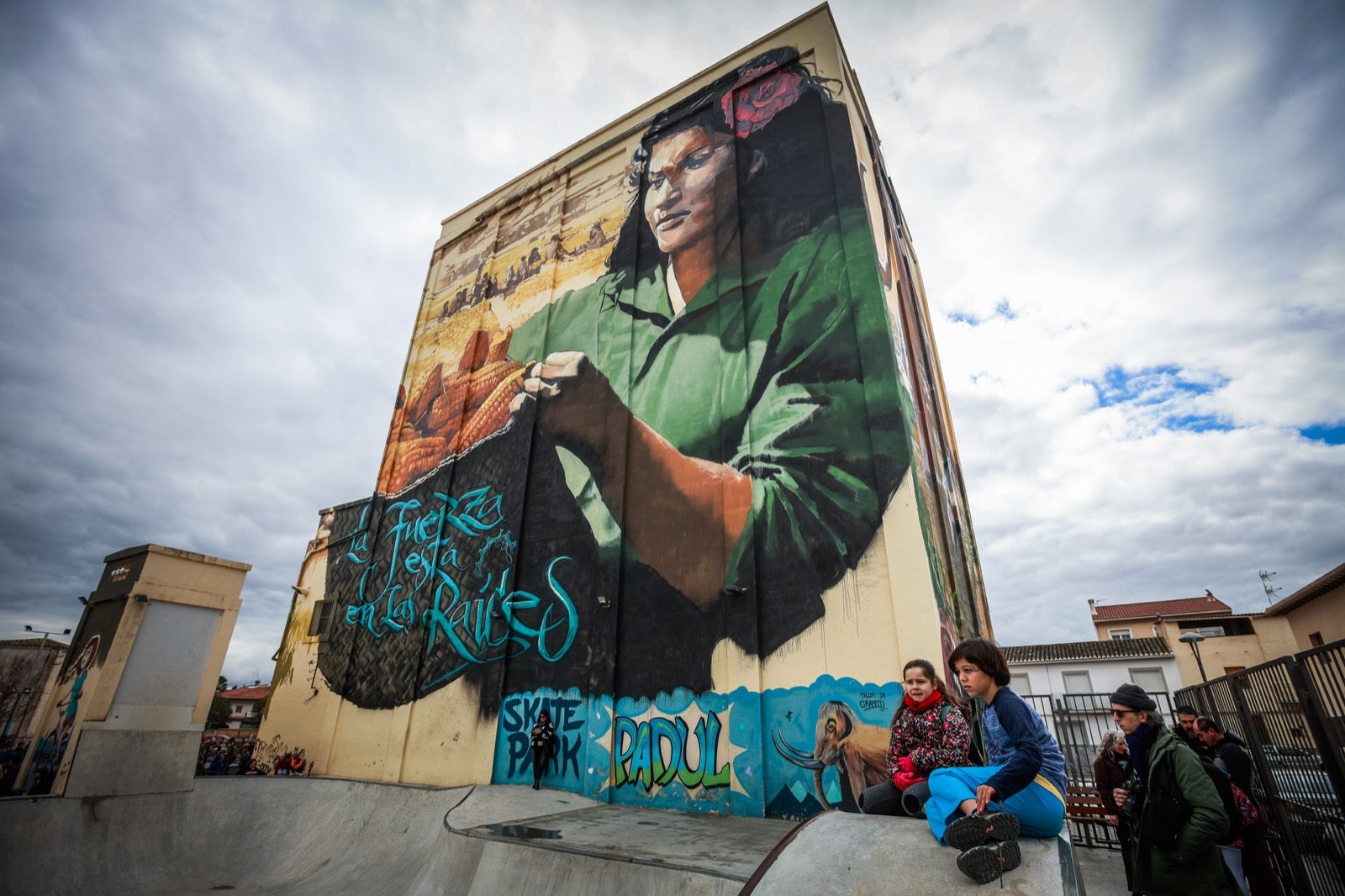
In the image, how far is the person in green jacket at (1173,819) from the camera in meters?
3.19

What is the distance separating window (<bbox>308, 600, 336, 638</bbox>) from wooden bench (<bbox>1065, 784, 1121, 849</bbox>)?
663 inches

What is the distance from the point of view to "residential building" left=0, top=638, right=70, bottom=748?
2930cm

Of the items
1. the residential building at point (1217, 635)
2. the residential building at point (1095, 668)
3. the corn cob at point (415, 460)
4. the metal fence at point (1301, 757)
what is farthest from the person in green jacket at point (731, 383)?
the residential building at point (1095, 668)

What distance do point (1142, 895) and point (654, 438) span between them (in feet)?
28.5

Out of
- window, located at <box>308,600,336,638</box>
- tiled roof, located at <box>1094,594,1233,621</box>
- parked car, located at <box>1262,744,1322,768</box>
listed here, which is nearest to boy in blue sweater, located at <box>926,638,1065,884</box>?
parked car, located at <box>1262,744,1322,768</box>

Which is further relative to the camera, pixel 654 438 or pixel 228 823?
pixel 654 438

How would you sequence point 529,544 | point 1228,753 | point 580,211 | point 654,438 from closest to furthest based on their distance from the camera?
point 1228,753 → point 654,438 → point 529,544 → point 580,211

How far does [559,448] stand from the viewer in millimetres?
12492

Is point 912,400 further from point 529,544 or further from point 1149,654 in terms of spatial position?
point 1149,654

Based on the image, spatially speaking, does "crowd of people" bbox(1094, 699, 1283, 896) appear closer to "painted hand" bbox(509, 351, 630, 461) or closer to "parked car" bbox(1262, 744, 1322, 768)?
"parked car" bbox(1262, 744, 1322, 768)

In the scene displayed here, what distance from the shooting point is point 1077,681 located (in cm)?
2691

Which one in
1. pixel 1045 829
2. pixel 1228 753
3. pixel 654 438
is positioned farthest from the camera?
pixel 654 438

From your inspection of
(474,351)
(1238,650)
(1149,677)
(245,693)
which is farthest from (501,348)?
(245,693)

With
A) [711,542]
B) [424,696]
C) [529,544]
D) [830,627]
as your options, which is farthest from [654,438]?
[424,696]
